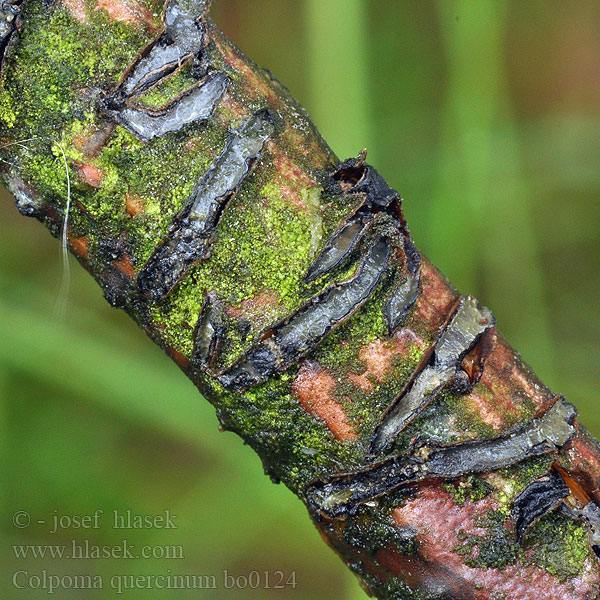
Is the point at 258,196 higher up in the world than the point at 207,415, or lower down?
lower down

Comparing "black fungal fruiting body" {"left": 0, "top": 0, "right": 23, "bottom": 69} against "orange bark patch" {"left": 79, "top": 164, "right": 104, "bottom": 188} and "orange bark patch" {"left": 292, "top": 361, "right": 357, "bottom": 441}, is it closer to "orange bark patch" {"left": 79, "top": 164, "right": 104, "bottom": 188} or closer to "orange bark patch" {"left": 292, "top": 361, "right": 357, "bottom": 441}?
"orange bark patch" {"left": 79, "top": 164, "right": 104, "bottom": 188}

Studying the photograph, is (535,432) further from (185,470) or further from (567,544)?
(185,470)

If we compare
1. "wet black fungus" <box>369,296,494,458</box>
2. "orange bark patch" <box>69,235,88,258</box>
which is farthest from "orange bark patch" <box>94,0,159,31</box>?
"wet black fungus" <box>369,296,494,458</box>

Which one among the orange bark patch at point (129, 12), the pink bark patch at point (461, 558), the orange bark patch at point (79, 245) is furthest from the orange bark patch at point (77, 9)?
the pink bark patch at point (461, 558)

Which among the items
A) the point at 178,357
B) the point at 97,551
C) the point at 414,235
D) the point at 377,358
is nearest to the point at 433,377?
the point at 377,358

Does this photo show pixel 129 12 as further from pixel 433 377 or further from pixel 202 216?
pixel 433 377

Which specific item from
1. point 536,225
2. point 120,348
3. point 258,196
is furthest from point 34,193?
point 536,225
